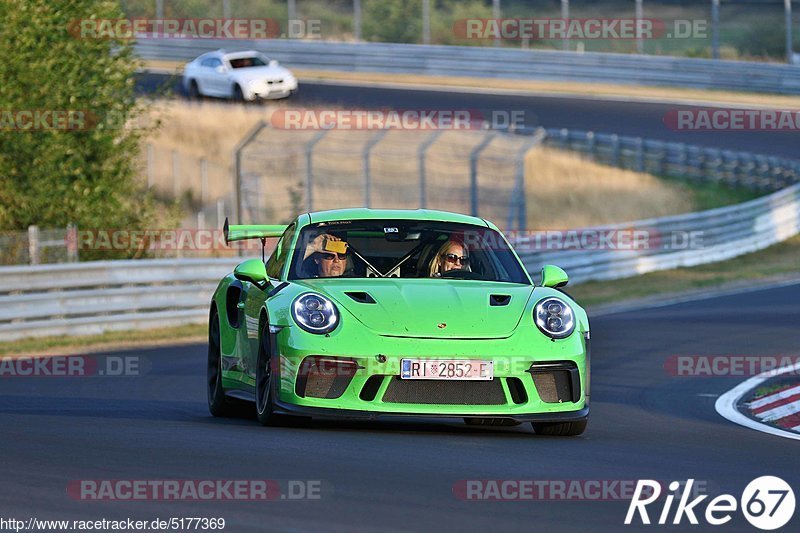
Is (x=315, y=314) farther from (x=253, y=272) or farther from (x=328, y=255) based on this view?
(x=328, y=255)

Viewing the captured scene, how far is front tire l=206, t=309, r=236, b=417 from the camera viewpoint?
10.6m

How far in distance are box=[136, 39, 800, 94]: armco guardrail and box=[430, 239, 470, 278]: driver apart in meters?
31.3

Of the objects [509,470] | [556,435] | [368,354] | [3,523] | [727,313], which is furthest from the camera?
[727,313]

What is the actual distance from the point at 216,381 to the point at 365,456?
3.15m

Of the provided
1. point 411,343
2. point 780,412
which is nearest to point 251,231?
point 411,343

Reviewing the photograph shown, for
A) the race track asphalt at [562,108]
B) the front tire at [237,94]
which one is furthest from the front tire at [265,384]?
the front tire at [237,94]

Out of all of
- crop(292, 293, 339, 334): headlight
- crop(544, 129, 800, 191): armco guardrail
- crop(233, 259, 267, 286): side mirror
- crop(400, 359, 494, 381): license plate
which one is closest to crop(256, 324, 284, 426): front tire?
crop(292, 293, 339, 334): headlight

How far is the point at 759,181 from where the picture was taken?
35.2 m

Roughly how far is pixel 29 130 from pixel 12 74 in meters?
0.85

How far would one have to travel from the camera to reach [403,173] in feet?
103

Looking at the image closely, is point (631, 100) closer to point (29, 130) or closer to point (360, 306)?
point (29, 130)

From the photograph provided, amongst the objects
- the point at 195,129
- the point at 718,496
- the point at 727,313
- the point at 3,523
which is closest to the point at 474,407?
the point at 718,496

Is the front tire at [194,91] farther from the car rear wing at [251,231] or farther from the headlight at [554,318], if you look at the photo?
the headlight at [554,318]

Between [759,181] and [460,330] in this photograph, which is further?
[759,181]
